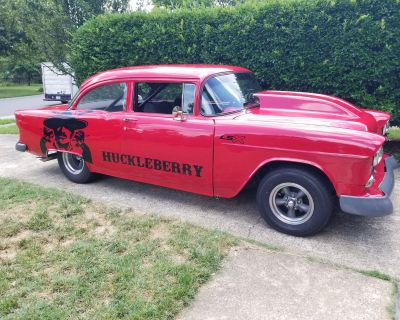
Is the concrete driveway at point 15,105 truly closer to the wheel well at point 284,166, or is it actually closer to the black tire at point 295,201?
the wheel well at point 284,166

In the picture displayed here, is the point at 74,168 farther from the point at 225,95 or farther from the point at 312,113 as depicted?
the point at 312,113

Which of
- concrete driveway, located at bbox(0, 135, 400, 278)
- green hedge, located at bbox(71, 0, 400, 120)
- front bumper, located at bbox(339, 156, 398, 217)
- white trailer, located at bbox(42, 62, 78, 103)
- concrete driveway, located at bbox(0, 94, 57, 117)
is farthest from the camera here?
white trailer, located at bbox(42, 62, 78, 103)

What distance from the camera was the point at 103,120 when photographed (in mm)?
4637

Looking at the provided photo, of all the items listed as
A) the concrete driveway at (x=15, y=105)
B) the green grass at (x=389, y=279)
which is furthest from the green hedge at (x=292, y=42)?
the concrete driveway at (x=15, y=105)

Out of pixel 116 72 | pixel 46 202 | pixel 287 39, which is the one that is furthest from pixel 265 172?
pixel 287 39

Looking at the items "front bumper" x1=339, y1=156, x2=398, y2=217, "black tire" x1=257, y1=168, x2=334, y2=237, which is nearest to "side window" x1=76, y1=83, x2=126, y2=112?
"black tire" x1=257, y1=168, x2=334, y2=237

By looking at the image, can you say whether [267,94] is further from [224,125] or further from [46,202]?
[46,202]

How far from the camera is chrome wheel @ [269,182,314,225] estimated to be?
139 inches

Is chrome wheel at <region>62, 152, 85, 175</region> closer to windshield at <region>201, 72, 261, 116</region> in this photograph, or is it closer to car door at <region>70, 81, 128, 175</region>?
car door at <region>70, 81, 128, 175</region>

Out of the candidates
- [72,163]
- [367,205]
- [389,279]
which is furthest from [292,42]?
[389,279]

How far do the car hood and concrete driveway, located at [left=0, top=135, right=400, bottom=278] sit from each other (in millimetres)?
1082

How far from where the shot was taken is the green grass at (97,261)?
8.61ft

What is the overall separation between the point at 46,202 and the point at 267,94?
10.6 ft

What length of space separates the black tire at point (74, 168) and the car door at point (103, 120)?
0.29 m
